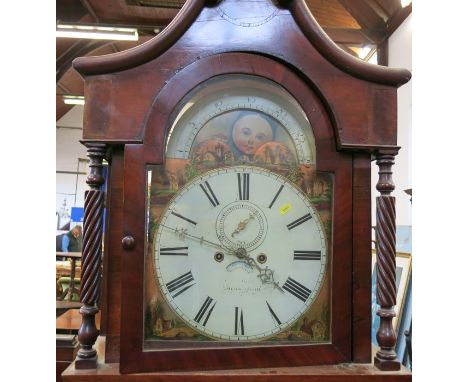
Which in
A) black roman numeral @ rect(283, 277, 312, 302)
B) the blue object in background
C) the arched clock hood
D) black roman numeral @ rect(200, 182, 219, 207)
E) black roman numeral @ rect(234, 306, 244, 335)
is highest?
the arched clock hood

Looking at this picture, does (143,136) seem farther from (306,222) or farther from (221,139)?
(306,222)

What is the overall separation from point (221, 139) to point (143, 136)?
0.13m

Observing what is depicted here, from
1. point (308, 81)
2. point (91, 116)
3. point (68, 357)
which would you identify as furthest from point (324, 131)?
point (68, 357)

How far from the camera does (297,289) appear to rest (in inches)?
31.4

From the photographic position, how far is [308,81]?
0.80 m

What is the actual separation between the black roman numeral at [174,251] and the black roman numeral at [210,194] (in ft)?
0.30

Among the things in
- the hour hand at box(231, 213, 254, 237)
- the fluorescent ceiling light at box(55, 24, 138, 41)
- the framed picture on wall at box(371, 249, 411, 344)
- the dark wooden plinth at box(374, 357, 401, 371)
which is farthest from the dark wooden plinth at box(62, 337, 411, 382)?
the fluorescent ceiling light at box(55, 24, 138, 41)

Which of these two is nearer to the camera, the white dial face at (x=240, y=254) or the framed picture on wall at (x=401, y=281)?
the white dial face at (x=240, y=254)

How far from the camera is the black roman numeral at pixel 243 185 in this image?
2.63 ft

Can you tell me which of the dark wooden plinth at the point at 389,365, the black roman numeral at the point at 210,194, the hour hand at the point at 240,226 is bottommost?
the dark wooden plinth at the point at 389,365

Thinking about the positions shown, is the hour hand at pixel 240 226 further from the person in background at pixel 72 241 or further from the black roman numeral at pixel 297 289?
the person in background at pixel 72 241

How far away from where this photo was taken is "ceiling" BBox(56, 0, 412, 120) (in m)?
2.89

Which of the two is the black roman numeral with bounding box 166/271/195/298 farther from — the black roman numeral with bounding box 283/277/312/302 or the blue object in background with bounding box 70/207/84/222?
the blue object in background with bounding box 70/207/84/222

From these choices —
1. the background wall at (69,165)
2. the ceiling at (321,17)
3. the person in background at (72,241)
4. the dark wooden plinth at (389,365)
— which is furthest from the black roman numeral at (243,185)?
the background wall at (69,165)
